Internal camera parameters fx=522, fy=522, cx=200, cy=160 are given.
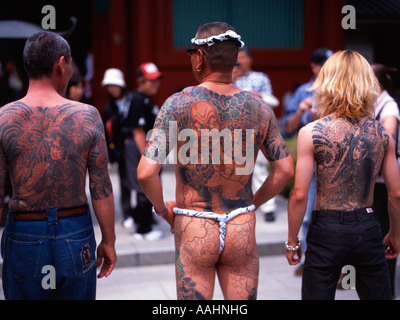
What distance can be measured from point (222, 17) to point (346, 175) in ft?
28.0

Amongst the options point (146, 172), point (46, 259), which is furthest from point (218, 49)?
point (46, 259)

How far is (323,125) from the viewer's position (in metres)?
3.03

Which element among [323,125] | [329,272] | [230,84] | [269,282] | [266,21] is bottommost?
[269,282]

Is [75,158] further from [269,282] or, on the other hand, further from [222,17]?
[222,17]

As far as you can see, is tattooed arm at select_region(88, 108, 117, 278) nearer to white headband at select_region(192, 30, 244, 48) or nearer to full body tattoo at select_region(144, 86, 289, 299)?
full body tattoo at select_region(144, 86, 289, 299)

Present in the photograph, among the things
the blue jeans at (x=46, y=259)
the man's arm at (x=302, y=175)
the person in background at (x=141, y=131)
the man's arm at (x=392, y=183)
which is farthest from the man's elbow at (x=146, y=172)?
the person in background at (x=141, y=131)

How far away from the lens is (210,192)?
2.84m

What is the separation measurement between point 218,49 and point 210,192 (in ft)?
2.54

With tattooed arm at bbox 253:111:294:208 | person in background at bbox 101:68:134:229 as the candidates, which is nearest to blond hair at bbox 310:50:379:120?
tattooed arm at bbox 253:111:294:208

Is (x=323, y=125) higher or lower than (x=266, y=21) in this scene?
lower

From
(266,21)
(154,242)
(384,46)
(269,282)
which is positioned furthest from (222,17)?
(269,282)

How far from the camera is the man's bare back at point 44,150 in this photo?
8.81ft

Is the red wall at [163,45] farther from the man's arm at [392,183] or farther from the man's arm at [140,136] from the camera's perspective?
the man's arm at [392,183]

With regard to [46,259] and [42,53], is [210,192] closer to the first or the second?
[46,259]
